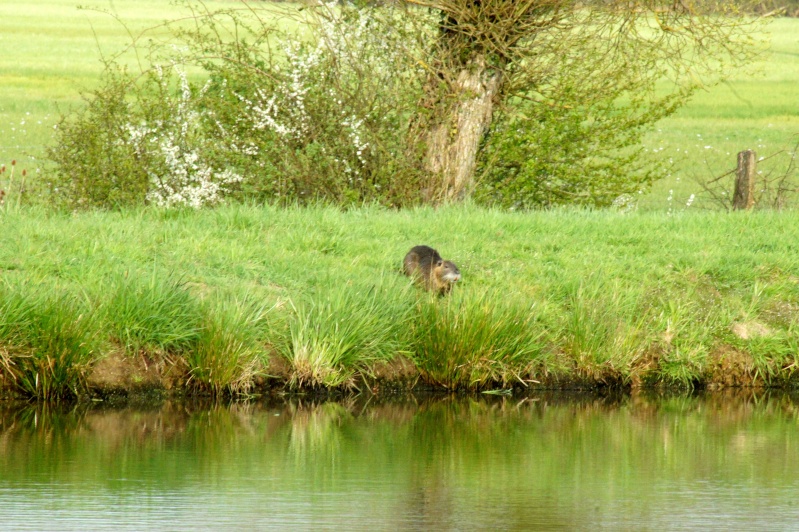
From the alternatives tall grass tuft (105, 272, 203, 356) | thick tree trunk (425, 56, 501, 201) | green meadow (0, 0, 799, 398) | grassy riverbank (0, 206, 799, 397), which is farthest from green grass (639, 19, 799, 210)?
tall grass tuft (105, 272, 203, 356)

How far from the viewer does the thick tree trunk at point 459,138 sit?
16.1m

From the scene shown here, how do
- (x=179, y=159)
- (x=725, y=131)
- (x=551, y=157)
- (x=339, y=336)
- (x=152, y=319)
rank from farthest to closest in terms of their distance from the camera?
1. (x=725, y=131)
2. (x=551, y=157)
3. (x=179, y=159)
4. (x=339, y=336)
5. (x=152, y=319)

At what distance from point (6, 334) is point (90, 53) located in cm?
4164

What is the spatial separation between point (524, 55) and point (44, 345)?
9.34m

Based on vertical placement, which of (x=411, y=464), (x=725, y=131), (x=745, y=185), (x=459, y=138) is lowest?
(x=411, y=464)

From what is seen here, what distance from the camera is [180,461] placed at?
305 inches

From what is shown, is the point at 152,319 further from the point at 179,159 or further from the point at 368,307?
the point at 179,159

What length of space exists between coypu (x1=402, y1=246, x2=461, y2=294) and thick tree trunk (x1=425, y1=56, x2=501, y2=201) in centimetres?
533

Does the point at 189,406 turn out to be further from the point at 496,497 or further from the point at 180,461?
the point at 496,497

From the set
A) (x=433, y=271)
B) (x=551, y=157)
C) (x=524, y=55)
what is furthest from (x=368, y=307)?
(x=524, y=55)

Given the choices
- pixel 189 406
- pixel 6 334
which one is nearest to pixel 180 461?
pixel 189 406

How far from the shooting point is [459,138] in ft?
53.0

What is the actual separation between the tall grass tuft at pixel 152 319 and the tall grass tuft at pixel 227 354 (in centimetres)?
11

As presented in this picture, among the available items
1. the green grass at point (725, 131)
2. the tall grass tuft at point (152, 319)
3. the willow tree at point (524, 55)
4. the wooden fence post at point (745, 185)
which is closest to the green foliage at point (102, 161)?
the willow tree at point (524, 55)
